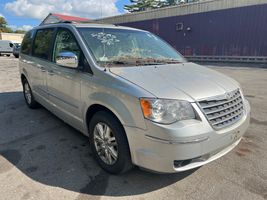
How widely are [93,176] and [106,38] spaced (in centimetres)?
195

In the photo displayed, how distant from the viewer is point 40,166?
3.09 metres

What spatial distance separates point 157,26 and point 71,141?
21.5m

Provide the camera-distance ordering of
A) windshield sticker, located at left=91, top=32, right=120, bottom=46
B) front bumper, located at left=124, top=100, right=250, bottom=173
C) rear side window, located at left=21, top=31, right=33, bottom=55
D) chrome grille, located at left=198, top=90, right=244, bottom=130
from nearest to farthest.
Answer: front bumper, located at left=124, top=100, right=250, bottom=173 → chrome grille, located at left=198, top=90, right=244, bottom=130 → windshield sticker, located at left=91, top=32, right=120, bottom=46 → rear side window, located at left=21, top=31, right=33, bottom=55

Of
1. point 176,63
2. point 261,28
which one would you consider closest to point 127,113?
point 176,63

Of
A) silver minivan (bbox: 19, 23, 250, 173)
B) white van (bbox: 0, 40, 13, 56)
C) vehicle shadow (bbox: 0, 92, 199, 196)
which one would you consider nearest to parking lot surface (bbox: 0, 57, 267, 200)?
vehicle shadow (bbox: 0, 92, 199, 196)

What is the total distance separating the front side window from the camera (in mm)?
3263

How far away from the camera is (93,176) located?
9.41 feet

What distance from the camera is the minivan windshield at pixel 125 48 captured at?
3.16 metres

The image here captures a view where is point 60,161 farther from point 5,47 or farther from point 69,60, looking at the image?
point 5,47

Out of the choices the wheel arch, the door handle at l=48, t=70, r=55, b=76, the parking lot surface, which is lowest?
the parking lot surface

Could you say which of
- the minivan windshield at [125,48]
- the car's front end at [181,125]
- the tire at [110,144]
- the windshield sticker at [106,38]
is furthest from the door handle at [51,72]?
the car's front end at [181,125]

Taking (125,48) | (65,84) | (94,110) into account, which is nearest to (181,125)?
(94,110)

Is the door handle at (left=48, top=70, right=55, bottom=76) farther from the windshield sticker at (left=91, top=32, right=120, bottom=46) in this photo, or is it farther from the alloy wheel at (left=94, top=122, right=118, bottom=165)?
the alloy wheel at (left=94, top=122, right=118, bottom=165)

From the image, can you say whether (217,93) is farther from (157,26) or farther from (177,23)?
(157,26)
